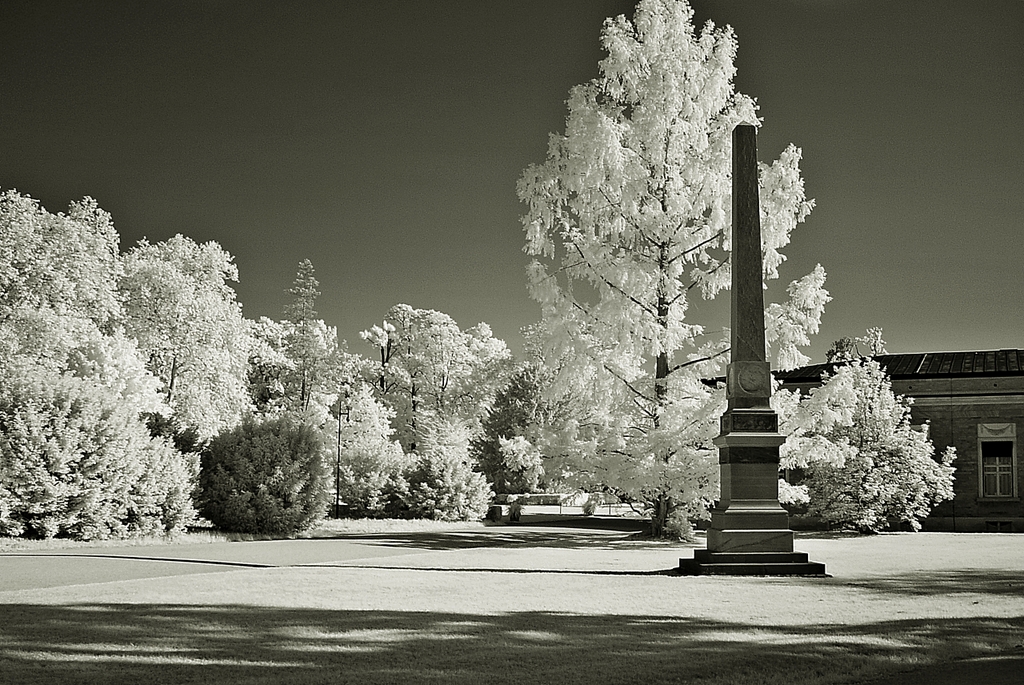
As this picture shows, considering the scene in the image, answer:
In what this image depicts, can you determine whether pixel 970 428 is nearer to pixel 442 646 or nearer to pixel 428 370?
pixel 428 370

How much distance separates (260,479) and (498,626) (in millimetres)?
21312

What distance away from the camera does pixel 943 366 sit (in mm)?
41938

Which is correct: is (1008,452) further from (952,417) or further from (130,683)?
(130,683)

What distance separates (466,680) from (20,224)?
32274 mm

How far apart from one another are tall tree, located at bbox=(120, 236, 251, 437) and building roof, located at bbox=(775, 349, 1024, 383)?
2302 cm

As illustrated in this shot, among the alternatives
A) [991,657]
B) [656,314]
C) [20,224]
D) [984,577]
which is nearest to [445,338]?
[20,224]

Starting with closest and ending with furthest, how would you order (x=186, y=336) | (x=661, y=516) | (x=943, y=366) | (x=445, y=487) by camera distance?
(x=661, y=516) → (x=445, y=487) → (x=943, y=366) → (x=186, y=336)

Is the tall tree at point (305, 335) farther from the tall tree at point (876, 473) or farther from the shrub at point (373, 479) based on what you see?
the tall tree at point (876, 473)

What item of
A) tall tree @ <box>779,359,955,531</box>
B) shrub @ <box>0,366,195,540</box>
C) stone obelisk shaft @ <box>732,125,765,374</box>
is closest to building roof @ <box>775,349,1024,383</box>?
tall tree @ <box>779,359,955,531</box>

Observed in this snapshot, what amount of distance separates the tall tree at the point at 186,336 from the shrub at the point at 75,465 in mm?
14717

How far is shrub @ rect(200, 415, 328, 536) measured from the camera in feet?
95.0

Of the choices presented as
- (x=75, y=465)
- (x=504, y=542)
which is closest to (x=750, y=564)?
(x=504, y=542)

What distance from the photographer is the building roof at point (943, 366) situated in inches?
1575

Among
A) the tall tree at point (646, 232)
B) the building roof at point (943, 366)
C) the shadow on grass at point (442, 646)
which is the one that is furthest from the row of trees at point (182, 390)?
the shadow on grass at point (442, 646)
